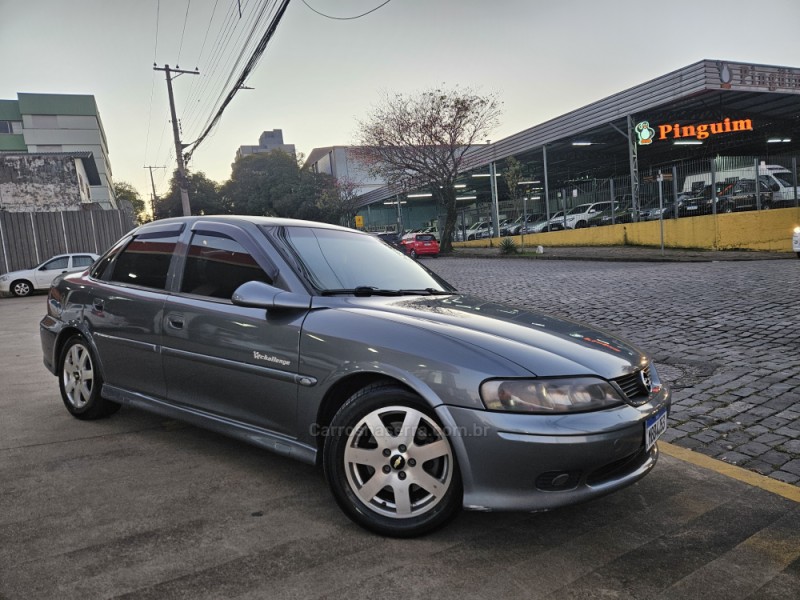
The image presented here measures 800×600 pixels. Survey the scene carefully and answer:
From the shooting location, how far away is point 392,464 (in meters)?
2.55

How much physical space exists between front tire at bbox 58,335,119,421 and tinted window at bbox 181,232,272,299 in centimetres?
120

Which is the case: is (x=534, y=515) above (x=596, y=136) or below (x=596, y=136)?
below

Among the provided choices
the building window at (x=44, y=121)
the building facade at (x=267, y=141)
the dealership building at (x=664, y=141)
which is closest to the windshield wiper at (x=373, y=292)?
the dealership building at (x=664, y=141)

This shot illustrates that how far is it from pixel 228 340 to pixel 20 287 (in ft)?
59.2

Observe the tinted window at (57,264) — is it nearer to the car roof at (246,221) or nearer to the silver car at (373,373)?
the silver car at (373,373)

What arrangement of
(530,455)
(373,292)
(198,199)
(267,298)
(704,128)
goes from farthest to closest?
(198,199)
(704,128)
(373,292)
(267,298)
(530,455)

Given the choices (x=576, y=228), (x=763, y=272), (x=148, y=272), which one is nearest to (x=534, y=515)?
(x=148, y=272)

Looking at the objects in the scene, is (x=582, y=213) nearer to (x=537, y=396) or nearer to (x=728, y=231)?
(x=728, y=231)

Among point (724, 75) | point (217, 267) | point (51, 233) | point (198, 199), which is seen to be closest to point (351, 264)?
point (217, 267)

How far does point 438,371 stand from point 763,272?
488 inches

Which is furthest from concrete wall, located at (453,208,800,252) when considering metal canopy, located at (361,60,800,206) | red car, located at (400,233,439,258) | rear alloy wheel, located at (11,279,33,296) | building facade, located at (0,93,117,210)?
building facade, located at (0,93,117,210)

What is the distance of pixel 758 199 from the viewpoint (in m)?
18.6

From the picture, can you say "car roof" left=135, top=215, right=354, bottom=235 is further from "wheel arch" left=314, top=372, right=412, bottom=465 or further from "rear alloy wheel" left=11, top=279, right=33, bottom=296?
"rear alloy wheel" left=11, top=279, right=33, bottom=296

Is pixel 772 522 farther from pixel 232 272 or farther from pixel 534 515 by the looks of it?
pixel 232 272
